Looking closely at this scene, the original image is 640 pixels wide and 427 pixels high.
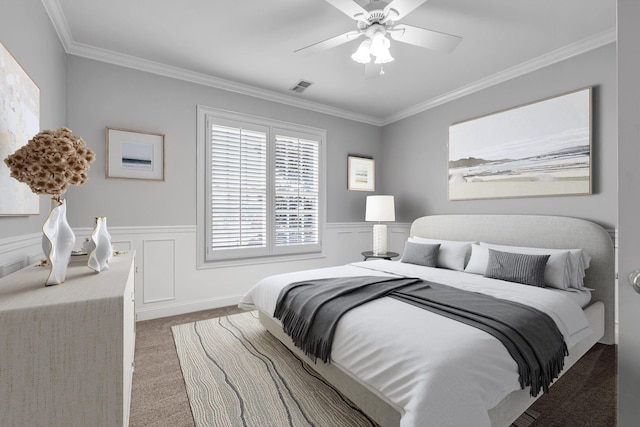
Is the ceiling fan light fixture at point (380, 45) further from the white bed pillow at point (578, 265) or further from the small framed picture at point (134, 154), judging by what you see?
the small framed picture at point (134, 154)

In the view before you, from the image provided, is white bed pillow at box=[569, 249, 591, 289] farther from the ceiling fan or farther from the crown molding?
the ceiling fan

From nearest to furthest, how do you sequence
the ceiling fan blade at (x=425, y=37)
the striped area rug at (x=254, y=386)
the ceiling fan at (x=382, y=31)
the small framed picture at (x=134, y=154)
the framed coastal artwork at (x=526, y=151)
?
the striped area rug at (x=254, y=386) < the ceiling fan at (x=382, y=31) < the ceiling fan blade at (x=425, y=37) < the framed coastal artwork at (x=526, y=151) < the small framed picture at (x=134, y=154)

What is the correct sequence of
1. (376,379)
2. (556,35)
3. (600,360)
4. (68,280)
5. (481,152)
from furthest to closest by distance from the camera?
1. (481,152)
2. (556,35)
3. (600,360)
4. (376,379)
5. (68,280)

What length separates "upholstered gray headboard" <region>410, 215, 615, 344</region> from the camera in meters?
2.55

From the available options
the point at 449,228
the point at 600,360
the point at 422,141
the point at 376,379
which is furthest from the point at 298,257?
the point at 600,360

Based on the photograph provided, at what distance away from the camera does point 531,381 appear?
1.46m

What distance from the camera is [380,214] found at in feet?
13.6

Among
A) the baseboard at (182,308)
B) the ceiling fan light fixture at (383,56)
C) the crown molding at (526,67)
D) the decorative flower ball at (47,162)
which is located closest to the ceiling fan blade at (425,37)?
the ceiling fan light fixture at (383,56)

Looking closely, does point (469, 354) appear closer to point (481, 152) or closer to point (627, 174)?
point (627, 174)

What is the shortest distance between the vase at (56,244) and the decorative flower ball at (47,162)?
0.40ft

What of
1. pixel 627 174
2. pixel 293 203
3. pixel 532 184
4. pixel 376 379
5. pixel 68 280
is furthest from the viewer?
pixel 293 203

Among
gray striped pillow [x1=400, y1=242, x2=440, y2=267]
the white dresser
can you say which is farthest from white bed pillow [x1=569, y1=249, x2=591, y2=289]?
the white dresser

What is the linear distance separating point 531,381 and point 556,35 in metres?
2.90

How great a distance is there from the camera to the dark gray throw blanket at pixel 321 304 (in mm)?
1835
